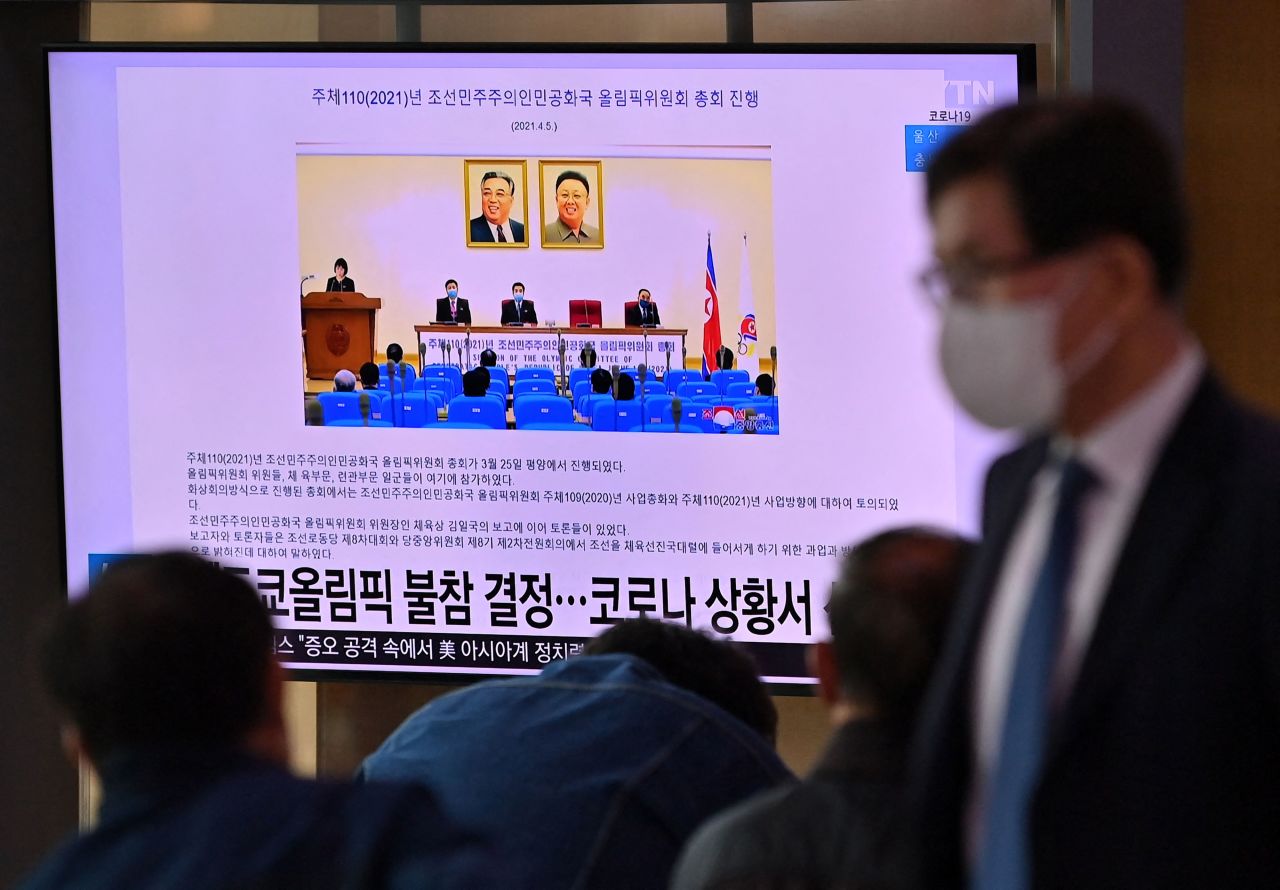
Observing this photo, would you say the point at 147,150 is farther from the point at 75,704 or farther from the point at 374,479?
the point at 75,704

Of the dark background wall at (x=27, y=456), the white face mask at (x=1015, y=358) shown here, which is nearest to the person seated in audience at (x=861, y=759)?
the white face mask at (x=1015, y=358)

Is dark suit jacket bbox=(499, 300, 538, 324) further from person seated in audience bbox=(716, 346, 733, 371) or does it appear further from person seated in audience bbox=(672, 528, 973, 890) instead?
person seated in audience bbox=(672, 528, 973, 890)

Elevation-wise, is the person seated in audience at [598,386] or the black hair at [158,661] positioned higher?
the person seated in audience at [598,386]

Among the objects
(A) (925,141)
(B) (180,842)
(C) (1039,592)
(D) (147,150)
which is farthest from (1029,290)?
(D) (147,150)

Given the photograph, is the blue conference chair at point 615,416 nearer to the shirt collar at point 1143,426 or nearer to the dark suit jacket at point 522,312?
the dark suit jacket at point 522,312

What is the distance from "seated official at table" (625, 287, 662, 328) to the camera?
326 centimetres

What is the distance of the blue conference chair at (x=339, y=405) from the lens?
3.33 meters

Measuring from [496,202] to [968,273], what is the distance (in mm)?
2106

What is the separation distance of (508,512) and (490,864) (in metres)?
2.10

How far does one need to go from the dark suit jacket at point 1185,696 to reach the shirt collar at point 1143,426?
0.02m

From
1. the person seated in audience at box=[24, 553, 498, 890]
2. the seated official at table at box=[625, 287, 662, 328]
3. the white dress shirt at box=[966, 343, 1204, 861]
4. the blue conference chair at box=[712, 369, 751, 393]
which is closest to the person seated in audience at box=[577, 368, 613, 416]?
the seated official at table at box=[625, 287, 662, 328]

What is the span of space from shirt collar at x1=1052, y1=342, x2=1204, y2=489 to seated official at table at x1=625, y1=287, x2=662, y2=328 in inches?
81.0

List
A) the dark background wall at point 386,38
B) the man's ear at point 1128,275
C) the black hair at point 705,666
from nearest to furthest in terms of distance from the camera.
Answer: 1. the man's ear at point 1128,275
2. the black hair at point 705,666
3. the dark background wall at point 386,38

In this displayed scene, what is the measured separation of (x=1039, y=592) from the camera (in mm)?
1230
